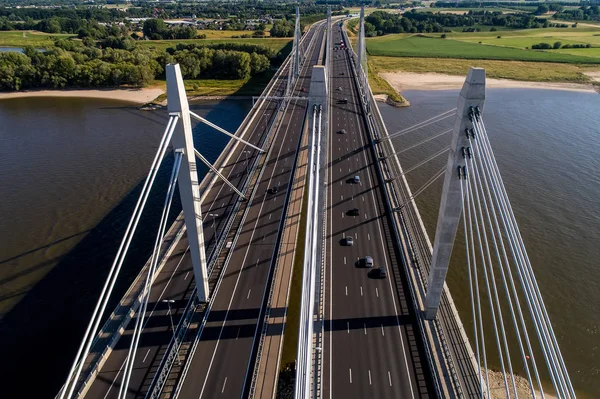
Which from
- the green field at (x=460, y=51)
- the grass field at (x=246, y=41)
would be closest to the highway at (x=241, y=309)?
the green field at (x=460, y=51)

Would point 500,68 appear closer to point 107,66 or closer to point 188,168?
point 107,66

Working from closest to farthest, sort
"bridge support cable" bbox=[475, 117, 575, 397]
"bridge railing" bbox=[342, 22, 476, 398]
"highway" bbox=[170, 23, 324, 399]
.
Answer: "bridge support cable" bbox=[475, 117, 575, 397]
"bridge railing" bbox=[342, 22, 476, 398]
"highway" bbox=[170, 23, 324, 399]

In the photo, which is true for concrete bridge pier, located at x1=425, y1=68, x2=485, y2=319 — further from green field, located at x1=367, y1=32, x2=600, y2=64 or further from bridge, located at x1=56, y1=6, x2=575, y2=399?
green field, located at x1=367, y1=32, x2=600, y2=64

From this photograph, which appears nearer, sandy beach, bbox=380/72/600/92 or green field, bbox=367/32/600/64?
sandy beach, bbox=380/72/600/92

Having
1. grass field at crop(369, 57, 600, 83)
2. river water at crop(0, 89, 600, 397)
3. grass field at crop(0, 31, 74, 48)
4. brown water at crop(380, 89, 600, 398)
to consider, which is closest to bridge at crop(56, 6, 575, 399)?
brown water at crop(380, 89, 600, 398)

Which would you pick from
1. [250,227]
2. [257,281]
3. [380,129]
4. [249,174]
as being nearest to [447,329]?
[257,281]

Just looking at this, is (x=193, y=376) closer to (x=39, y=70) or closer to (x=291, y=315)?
(x=291, y=315)
